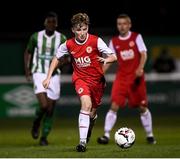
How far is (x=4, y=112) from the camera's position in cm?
2133

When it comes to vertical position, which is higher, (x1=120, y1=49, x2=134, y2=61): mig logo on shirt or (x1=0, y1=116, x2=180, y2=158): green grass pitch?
(x1=120, y1=49, x2=134, y2=61): mig logo on shirt

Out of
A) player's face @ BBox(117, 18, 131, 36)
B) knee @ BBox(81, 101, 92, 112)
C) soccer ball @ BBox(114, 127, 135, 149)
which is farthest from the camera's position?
player's face @ BBox(117, 18, 131, 36)

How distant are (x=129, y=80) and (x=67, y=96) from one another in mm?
7460

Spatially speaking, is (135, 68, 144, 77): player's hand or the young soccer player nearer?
(135, 68, 144, 77): player's hand

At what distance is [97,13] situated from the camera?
85.6ft

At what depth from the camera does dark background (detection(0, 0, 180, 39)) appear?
Result: 2556 centimetres

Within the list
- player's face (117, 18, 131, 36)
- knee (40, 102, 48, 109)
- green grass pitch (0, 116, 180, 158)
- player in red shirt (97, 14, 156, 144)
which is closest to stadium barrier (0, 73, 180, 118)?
green grass pitch (0, 116, 180, 158)

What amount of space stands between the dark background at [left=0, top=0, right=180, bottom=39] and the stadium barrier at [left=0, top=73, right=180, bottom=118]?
3.87 meters

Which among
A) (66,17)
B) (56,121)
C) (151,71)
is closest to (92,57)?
(56,121)

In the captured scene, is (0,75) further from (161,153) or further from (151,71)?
(161,153)

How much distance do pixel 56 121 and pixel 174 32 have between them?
6.69 metres

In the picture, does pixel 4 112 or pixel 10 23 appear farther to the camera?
pixel 10 23

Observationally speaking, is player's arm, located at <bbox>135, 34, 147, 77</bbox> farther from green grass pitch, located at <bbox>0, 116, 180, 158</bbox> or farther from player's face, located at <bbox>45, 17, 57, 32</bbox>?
player's face, located at <bbox>45, 17, 57, 32</bbox>

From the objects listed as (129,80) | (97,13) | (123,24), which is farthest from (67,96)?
(123,24)
